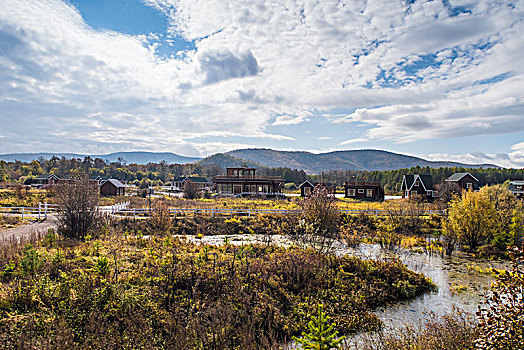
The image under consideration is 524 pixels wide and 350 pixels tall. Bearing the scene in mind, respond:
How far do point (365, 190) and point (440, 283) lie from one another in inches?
1660

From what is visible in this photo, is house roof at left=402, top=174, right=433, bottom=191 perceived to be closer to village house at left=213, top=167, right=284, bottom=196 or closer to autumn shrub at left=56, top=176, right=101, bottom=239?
village house at left=213, top=167, right=284, bottom=196

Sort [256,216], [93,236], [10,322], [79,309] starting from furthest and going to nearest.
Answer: [256,216], [93,236], [79,309], [10,322]

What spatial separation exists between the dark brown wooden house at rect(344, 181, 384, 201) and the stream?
111 feet

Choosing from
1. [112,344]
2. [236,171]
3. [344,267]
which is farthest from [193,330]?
[236,171]

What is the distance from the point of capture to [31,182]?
71438 millimetres

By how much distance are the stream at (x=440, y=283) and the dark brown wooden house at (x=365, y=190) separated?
34.0 meters

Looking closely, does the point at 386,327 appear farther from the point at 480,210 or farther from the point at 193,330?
the point at 480,210

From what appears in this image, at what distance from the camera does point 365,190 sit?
54719mm

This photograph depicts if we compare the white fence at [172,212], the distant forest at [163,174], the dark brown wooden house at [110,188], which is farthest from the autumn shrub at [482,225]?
the distant forest at [163,174]

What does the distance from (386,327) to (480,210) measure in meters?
14.4

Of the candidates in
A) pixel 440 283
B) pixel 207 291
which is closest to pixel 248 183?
pixel 440 283

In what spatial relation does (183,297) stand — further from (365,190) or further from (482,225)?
(365,190)

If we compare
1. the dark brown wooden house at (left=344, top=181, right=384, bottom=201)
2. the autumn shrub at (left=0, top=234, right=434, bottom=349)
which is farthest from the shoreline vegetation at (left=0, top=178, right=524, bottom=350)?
the dark brown wooden house at (left=344, top=181, right=384, bottom=201)

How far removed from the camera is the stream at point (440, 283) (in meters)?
10.7
